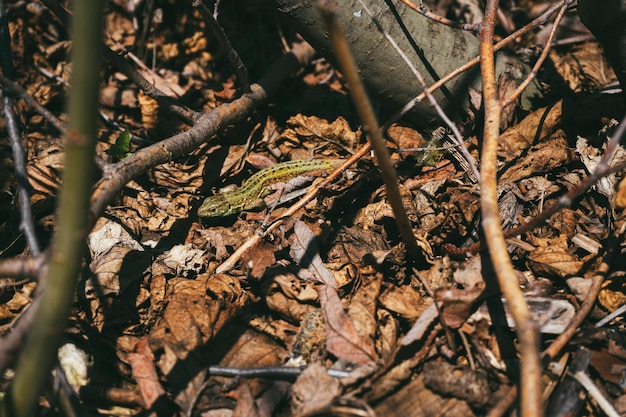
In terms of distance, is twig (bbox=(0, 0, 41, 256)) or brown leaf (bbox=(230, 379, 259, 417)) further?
brown leaf (bbox=(230, 379, 259, 417))

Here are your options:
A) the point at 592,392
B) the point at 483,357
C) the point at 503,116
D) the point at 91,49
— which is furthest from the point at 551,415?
the point at 91,49

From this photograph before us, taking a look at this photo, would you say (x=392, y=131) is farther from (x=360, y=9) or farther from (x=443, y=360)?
(x=443, y=360)

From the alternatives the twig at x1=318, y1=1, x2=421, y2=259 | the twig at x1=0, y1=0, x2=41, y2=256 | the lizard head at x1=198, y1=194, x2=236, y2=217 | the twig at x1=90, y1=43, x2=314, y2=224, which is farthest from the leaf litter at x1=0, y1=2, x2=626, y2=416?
the twig at x1=0, y1=0, x2=41, y2=256

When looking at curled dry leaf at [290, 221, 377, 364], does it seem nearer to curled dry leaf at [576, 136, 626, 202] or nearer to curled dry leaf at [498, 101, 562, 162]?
curled dry leaf at [498, 101, 562, 162]

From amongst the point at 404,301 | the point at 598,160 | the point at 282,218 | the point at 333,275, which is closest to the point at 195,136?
the point at 282,218

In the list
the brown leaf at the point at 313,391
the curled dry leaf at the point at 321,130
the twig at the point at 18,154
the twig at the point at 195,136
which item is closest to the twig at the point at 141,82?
the twig at the point at 195,136

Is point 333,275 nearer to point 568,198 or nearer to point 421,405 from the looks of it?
point 421,405

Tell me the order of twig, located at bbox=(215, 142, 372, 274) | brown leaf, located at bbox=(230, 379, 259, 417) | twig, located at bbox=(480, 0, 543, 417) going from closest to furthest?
twig, located at bbox=(480, 0, 543, 417), brown leaf, located at bbox=(230, 379, 259, 417), twig, located at bbox=(215, 142, 372, 274)
